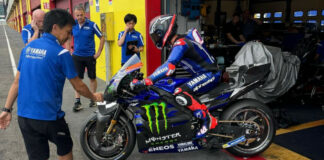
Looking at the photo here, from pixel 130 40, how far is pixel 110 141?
9.25ft

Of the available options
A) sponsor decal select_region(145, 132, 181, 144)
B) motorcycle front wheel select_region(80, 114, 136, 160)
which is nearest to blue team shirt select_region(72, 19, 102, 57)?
motorcycle front wheel select_region(80, 114, 136, 160)

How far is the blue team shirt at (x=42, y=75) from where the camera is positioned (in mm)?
2141

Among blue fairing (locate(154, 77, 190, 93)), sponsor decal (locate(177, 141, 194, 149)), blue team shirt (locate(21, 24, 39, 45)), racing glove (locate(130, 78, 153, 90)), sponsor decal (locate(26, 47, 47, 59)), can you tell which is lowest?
sponsor decal (locate(177, 141, 194, 149))

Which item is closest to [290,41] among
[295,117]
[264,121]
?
[295,117]

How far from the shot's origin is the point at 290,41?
7133 millimetres

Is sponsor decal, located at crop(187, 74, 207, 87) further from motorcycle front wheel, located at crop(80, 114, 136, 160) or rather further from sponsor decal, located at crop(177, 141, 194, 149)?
motorcycle front wheel, located at crop(80, 114, 136, 160)

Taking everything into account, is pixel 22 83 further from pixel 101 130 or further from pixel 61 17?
pixel 101 130

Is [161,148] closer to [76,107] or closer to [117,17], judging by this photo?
[76,107]

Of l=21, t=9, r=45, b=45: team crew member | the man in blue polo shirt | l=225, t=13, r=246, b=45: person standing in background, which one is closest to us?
l=21, t=9, r=45, b=45: team crew member

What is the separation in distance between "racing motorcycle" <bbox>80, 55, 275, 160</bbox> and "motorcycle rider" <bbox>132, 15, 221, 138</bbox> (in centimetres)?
11

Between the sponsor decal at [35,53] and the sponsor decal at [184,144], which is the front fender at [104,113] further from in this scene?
the sponsor decal at [35,53]

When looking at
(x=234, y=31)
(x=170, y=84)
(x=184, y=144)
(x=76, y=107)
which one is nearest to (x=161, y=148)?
(x=184, y=144)

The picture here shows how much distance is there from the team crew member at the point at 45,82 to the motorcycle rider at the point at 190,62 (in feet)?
2.95

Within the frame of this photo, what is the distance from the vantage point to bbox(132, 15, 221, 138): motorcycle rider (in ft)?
9.90
